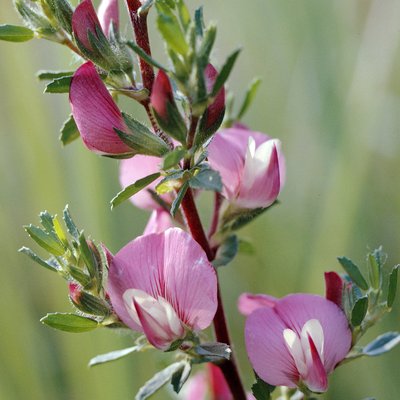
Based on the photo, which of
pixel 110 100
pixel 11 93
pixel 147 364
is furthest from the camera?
pixel 11 93

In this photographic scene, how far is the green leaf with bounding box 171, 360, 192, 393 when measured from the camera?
1.73ft

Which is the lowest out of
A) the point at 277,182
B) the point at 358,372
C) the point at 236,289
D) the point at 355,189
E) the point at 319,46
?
the point at 358,372

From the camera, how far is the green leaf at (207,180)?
465 millimetres

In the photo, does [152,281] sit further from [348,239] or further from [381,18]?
[381,18]

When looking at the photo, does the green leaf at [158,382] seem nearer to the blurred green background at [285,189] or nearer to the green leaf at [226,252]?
the green leaf at [226,252]

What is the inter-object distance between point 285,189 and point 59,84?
0.88 meters

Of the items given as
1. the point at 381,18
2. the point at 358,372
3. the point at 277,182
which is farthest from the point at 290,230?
the point at 277,182

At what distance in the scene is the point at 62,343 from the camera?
1.21 m

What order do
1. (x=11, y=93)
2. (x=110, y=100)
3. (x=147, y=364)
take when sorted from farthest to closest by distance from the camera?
(x=11, y=93) < (x=147, y=364) < (x=110, y=100)

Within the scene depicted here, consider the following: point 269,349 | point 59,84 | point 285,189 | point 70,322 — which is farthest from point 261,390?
point 285,189

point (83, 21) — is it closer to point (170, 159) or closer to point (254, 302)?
point (170, 159)

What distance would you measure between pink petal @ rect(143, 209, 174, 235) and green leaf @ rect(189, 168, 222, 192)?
144mm

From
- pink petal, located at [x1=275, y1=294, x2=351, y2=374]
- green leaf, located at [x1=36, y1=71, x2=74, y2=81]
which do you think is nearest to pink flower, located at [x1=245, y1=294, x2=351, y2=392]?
pink petal, located at [x1=275, y1=294, x2=351, y2=374]

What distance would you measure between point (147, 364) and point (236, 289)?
19 centimetres
